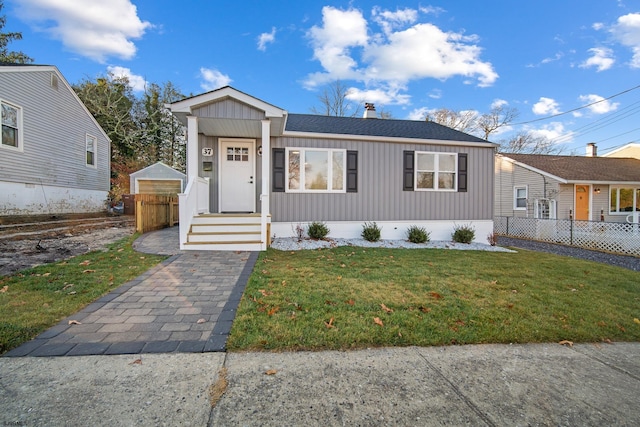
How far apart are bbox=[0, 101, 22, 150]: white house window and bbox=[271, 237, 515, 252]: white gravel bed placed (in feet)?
33.6

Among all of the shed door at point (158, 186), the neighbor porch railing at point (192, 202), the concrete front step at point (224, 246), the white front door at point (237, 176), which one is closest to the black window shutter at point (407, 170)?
the white front door at point (237, 176)

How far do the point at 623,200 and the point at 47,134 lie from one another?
91.4ft

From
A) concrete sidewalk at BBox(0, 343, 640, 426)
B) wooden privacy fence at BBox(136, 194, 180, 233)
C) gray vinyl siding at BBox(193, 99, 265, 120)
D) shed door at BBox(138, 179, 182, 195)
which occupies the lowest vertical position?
concrete sidewalk at BBox(0, 343, 640, 426)

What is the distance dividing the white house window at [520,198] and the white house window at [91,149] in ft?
74.6

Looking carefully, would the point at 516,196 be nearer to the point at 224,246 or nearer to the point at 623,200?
the point at 623,200

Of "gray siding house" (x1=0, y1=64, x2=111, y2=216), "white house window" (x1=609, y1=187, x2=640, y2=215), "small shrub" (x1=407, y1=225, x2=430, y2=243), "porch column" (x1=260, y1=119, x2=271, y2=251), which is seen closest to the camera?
"porch column" (x1=260, y1=119, x2=271, y2=251)

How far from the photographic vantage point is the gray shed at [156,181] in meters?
14.8

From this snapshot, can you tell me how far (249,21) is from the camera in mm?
12359

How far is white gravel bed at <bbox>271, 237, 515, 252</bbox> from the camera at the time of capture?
752cm

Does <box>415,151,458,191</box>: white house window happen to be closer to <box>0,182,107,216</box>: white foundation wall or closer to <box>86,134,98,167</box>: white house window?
<box>0,182,107,216</box>: white foundation wall

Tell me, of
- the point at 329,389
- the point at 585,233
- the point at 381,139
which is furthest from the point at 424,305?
the point at 585,233

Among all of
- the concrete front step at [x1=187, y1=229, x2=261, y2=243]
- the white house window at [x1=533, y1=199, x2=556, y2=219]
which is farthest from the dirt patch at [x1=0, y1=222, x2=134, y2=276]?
the white house window at [x1=533, y1=199, x2=556, y2=219]

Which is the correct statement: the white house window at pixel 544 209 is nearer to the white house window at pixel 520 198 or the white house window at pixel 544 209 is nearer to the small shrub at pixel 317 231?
the white house window at pixel 520 198

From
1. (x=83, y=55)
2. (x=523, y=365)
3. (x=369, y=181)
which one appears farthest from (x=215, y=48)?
(x=523, y=365)
